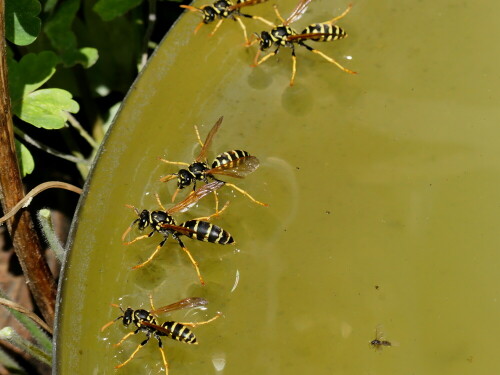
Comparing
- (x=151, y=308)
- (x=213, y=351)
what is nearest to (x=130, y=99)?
(x=151, y=308)

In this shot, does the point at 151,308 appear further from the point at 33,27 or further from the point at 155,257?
the point at 33,27

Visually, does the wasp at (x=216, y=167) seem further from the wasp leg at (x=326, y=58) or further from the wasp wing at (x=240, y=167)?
the wasp leg at (x=326, y=58)

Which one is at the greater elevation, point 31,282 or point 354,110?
point 354,110

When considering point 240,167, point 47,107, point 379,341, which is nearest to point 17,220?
point 47,107

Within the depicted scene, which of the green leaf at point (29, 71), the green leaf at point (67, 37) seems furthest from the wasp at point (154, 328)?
the green leaf at point (67, 37)

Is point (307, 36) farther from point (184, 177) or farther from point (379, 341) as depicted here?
point (379, 341)

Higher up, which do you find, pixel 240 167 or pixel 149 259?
pixel 240 167
